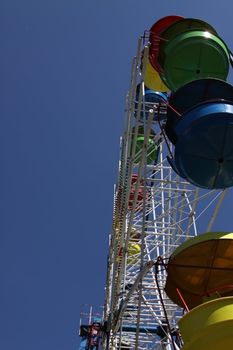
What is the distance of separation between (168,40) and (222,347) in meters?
8.80

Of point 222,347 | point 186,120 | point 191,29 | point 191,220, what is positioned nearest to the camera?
point 222,347

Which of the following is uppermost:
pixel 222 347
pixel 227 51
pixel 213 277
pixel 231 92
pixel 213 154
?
pixel 227 51

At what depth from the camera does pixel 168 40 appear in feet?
44.5

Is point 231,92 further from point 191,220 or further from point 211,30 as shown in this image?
point 191,220

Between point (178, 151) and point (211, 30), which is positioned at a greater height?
point (211, 30)

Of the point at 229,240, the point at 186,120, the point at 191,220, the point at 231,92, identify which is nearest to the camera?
the point at 229,240

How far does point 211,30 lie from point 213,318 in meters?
8.92

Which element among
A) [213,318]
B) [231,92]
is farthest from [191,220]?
[213,318]

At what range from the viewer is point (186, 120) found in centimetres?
1006

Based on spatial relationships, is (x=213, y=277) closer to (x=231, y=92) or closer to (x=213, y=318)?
(x=213, y=318)

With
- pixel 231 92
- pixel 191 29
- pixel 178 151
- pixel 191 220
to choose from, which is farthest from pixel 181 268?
pixel 191 29

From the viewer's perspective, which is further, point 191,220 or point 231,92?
point 191,220

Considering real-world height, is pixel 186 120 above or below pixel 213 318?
above

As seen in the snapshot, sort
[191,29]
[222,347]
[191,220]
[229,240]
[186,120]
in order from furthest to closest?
[191,220]
[191,29]
[186,120]
[229,240]
[222,347]
